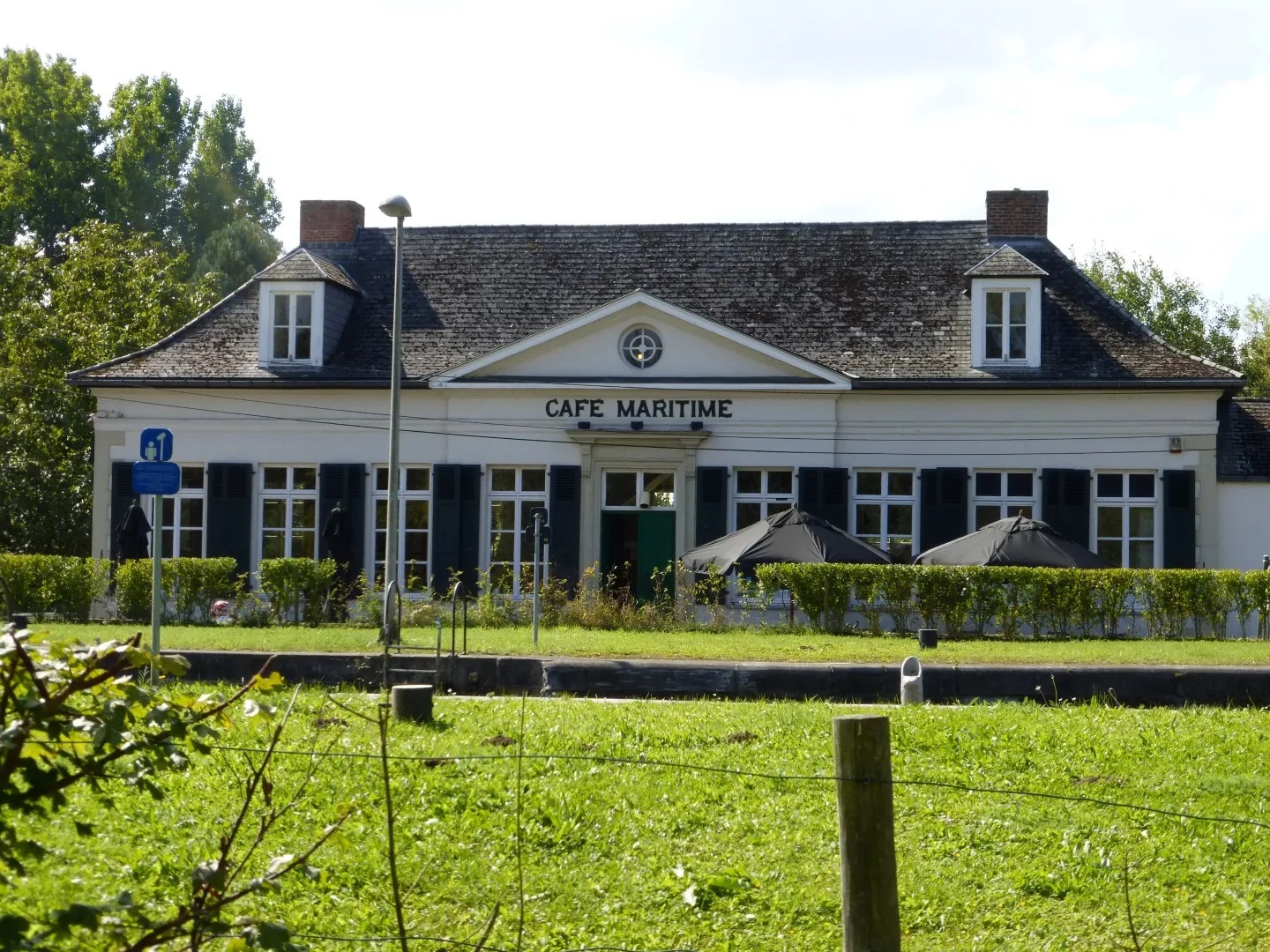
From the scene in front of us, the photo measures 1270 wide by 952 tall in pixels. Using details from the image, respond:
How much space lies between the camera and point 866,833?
4.54 meters

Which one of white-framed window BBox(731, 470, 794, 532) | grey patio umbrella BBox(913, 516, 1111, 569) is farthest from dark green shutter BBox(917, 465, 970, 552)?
grey patio umbrella BBox(913, 516, 1111, 569)

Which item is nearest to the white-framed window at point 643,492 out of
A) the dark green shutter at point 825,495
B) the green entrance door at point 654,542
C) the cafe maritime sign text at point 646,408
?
the green entrance door at point 654,542

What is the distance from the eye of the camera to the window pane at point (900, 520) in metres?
27.1

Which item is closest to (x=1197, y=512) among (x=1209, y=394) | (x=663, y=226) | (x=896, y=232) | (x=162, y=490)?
(x=1209, y=394)

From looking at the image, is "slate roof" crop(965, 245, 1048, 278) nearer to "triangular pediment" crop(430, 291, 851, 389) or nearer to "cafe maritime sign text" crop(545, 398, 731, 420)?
"triangular pediment" crop(430, 291, 851, 389)

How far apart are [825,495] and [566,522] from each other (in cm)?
476

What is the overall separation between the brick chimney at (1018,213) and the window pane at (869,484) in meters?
6.40

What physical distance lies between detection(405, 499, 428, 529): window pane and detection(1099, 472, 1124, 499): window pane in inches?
492

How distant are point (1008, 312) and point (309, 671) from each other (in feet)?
55.5

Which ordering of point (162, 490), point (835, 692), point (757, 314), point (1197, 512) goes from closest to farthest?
1. point (162, 490)
2. point (835, 692)
3. point (1197, 512)
4. point (757, 314)

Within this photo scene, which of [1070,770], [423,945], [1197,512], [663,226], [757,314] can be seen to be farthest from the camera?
[663,226]

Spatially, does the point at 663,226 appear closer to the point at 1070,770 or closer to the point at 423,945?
the point at 1070,770

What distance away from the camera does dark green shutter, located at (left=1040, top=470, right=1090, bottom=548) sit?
86.4 ft

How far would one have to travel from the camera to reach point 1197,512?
26.1m
